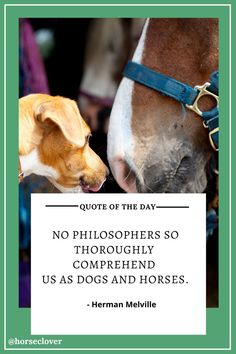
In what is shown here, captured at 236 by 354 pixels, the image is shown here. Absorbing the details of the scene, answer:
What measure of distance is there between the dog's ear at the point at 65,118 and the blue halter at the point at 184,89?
0.25 metres

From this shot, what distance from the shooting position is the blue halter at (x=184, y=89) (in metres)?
1.88

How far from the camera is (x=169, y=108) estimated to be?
188cm

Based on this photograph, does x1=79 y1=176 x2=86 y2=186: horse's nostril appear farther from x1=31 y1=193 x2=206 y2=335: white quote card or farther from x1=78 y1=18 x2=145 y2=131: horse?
x1=78 y1=18 x2=145 y2=131: horse

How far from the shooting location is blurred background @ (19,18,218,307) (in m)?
2.54

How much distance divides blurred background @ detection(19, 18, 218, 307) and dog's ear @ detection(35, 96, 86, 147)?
548 mm

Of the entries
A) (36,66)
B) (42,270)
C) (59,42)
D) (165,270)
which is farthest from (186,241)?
(59,42)

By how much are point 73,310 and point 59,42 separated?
64.8 inches

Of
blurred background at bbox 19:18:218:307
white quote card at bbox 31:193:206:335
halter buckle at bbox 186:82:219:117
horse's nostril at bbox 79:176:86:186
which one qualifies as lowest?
white quote card at bbox 31:193:206:335

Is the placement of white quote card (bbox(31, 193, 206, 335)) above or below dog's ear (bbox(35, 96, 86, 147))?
below

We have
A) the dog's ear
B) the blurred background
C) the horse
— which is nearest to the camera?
the dog's ear
